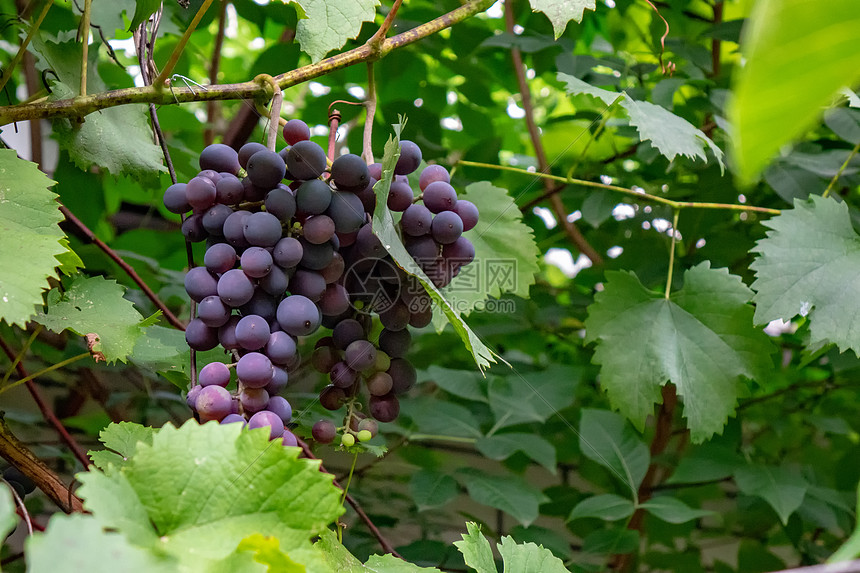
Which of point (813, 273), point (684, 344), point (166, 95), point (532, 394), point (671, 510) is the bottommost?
point (671, 510)

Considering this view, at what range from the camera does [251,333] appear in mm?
541

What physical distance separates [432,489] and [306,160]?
0.71 metres

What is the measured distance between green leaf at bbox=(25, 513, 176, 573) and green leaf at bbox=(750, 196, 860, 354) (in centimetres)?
77

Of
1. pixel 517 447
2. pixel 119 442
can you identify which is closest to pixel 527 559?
pixel 119 442

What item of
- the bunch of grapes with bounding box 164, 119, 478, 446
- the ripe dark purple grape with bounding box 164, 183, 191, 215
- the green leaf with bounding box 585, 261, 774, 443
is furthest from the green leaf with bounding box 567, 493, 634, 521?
the ripe dark purple grape with bounding box 164, 183, 191, 215

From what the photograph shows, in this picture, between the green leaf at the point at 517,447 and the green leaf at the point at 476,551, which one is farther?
the green leaf at the point at 517,447

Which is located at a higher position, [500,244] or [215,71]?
[215,71]

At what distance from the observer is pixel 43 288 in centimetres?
51

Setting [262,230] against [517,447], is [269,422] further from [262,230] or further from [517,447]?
[517,447]

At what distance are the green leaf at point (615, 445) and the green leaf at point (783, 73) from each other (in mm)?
1046

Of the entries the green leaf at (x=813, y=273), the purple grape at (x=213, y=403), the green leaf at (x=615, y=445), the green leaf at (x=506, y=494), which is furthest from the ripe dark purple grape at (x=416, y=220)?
the green leaf at (x=615, y=445)

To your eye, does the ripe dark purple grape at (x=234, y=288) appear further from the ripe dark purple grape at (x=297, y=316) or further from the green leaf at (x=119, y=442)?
the green leaf at (x=119, y=442)

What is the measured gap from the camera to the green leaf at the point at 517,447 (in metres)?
1.12

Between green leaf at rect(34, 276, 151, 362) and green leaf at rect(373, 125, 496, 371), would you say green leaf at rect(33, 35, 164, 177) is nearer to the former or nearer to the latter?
green leaf at rect(34, 276, 151, 362)
